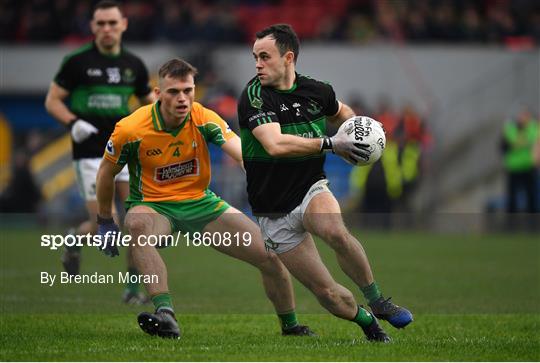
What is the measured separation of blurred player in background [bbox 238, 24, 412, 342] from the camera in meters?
8.13

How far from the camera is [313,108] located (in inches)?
337

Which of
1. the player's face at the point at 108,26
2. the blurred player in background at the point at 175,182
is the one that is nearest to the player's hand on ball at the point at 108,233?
the blurred player in background at the point at 175,182

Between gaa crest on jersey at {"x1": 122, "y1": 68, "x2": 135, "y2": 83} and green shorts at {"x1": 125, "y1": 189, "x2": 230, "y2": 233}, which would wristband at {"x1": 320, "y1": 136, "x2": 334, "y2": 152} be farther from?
gaa crest on jersey at {"x1": 122, "y1": 68, "x2": 135, "y2": 83}

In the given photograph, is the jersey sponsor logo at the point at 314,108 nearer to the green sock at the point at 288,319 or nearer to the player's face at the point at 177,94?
the player's face at the point at 177,94

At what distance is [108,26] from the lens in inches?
454

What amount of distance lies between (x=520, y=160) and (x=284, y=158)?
1397 centimetres

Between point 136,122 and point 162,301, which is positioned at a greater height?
point 136,122

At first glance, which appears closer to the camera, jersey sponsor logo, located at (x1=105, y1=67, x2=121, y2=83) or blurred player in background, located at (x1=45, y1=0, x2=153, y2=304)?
blurred player in background, located at (x1=45, y1=0, x2=153, y2=304)

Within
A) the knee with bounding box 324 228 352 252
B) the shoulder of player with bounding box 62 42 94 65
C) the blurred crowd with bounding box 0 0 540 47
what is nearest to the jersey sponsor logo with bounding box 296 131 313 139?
the knee with bounding box 324 228 352 252

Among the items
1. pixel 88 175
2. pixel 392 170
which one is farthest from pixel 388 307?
pixel 392 170

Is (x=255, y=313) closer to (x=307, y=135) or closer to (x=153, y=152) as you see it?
(x=153, y=152)

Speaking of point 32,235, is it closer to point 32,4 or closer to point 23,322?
point 32,4

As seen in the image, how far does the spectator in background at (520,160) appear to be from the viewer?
21641mm

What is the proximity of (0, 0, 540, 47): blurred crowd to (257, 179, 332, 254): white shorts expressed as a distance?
16817 mm
